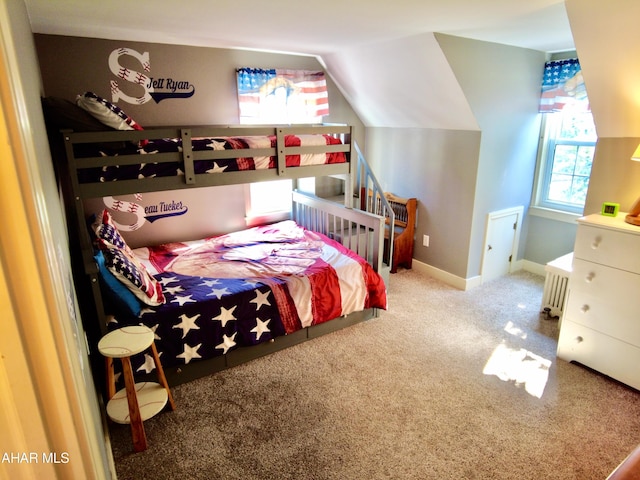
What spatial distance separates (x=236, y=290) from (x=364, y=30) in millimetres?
2026

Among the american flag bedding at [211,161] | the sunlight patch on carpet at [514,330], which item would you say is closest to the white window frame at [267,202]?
the american flag bedding at [211,161]

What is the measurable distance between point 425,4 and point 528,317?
2.55 metres

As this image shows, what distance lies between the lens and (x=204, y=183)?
2461 mm

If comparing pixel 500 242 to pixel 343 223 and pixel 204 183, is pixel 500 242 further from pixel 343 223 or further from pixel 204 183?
pixel 204 183

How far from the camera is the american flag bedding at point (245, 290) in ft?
7.56

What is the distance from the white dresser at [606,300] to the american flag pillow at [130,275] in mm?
2673

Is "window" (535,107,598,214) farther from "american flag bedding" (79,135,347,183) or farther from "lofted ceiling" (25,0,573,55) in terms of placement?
"american flag bedding" (79,135,347,183)

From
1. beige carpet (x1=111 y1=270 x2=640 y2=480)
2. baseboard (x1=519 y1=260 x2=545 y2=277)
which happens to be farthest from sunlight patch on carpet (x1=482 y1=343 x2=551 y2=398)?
baseboard (x1=519 y1=260 x2=545 y2=277)

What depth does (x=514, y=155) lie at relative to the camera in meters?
3.69

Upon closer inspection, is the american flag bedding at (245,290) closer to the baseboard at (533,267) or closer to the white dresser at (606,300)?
the white dresser at (606,300)

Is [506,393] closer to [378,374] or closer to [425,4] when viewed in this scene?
[378,374]

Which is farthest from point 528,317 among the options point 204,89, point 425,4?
point 204,89

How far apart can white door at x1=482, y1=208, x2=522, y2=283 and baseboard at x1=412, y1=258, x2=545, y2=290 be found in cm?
13

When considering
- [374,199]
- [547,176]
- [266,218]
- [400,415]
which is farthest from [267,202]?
[547,176]
